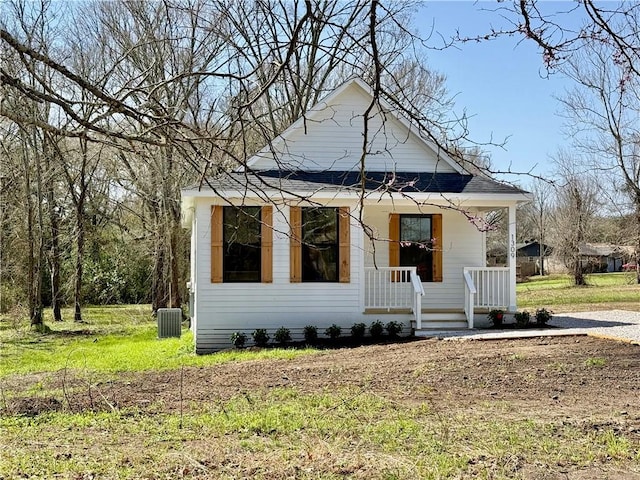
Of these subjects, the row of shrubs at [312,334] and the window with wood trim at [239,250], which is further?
the window with wood trim at [239,250]

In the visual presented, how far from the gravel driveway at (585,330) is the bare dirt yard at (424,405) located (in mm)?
521

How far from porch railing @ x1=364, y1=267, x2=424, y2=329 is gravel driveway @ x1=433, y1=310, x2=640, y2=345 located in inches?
33.2

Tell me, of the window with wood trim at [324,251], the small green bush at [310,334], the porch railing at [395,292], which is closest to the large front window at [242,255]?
the window with wood trim at [324,251]

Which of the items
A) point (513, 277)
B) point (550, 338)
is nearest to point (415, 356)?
point (550, 338)

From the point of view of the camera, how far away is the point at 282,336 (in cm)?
1292

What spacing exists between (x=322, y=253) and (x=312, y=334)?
1636 millimetres

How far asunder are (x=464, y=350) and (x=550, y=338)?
5.83 feet

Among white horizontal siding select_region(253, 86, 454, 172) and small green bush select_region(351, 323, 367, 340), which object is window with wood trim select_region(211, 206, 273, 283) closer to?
white horizontal siding select_region(253, 86, 454, 172)

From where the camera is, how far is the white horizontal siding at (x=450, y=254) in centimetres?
1488

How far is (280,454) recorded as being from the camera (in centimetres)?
516

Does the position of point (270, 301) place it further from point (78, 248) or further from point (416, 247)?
point (78, 248)

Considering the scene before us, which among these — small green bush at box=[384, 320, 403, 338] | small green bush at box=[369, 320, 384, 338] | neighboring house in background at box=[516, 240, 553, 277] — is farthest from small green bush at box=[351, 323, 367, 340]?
neighboring house in background at box=[516, 240, 553, 277]

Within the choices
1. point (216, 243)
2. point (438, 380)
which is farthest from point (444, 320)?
point (438, 380)

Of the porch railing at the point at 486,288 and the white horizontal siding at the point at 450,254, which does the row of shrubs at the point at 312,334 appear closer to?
the porch railing at the point at 486,288
